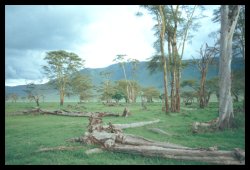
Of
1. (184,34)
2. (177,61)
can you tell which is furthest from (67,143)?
(184,34)

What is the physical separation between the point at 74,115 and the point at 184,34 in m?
16.2

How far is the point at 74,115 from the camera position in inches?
1094

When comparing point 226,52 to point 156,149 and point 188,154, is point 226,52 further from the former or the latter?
point 156,149

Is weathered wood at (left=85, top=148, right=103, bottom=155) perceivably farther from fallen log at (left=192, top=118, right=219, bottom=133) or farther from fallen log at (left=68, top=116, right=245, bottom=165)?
fallen log at (left=192, top=118, right=219, bottom=133)

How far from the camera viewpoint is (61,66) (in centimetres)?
6356

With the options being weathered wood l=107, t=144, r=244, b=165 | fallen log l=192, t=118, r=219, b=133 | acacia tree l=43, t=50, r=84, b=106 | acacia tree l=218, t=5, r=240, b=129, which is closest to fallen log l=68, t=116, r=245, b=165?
weathered wood l=107, t=144, r=244, b=165

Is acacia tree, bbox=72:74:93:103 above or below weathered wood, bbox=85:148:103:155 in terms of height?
above

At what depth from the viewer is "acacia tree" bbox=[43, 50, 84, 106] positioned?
62.7m

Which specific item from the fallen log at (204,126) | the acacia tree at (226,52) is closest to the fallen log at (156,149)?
the fallen log at (204,126)

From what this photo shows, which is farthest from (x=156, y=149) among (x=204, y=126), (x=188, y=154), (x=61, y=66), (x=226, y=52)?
(x=61, y=66)

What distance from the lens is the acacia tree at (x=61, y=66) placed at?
62.7 m

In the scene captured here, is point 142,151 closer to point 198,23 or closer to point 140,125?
point 140,125

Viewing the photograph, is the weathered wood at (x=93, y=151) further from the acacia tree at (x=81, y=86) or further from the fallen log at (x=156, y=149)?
the acacia tree at (x=81, y=86)

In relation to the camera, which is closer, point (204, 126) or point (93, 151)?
point (93, 151)
